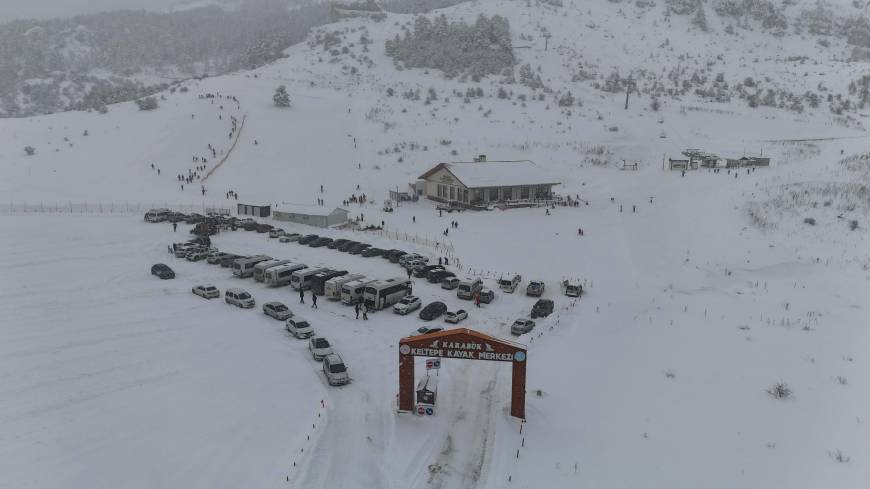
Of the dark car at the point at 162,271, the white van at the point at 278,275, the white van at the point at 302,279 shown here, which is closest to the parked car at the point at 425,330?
the white van at the point at 302,279

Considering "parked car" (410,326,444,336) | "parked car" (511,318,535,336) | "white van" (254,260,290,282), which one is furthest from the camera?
"white van" (254,260,290,282)

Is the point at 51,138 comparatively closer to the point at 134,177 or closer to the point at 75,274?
the point at 134,177

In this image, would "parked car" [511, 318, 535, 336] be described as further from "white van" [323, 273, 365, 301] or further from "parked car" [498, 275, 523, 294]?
"white van" [323, 273, 365, 301]

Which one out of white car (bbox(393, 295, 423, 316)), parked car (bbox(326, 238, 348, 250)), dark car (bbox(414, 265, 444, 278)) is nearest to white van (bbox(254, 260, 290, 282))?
parked car (bbox(326, 238, 348, 250))

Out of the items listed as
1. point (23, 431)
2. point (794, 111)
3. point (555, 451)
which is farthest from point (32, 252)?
point (794, 111)

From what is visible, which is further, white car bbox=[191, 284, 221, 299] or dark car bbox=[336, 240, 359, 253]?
dark car bbox=[336, 240, 359, 253]

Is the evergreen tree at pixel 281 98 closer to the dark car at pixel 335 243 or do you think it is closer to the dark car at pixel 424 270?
the dark car at pixel 335 243

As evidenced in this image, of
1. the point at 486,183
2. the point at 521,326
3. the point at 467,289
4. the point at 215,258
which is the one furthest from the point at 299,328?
the point at 486,183

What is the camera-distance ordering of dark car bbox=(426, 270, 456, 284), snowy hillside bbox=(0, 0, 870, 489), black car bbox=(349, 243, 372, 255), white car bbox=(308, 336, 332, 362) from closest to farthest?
1. snowy hillside bbox=(0, 0, 870, 489)
2. white car bbox=(308, 336, 332, 362)
3. dark car bbox=(426, 270, 456, 284)
4. black car bbox=(349, 243, 372, 255)

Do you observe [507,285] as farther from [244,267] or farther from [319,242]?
[319,242]
